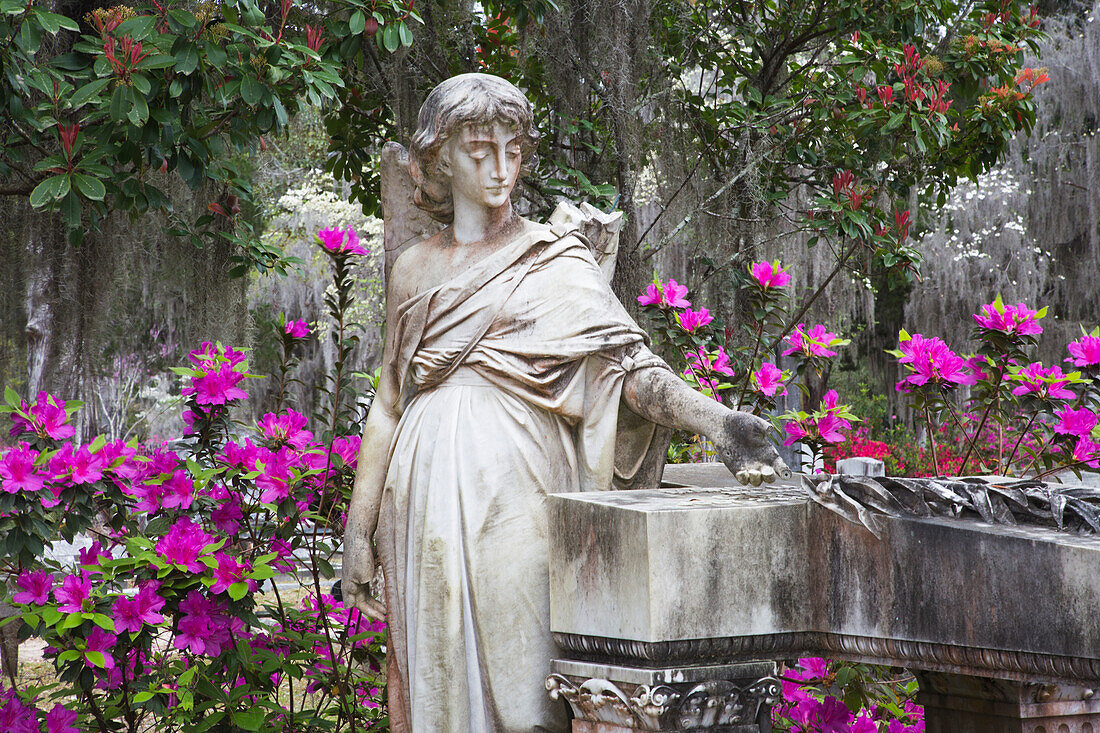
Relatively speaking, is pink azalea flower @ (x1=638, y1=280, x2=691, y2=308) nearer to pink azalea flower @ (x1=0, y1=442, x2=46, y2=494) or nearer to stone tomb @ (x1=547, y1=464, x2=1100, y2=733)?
stone tomb @ (x1=547, y1=464, x2=1100, y2=733)

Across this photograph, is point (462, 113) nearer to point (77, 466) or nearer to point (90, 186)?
point (90, 186)

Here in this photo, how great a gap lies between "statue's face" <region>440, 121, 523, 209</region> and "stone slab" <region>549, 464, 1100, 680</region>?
97 centimetres

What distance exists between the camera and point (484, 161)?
2.82 meters

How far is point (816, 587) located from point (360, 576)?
4.20 ft

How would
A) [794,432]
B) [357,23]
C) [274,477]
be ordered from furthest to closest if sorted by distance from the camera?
[357,23] → [794,432] → [274,477]

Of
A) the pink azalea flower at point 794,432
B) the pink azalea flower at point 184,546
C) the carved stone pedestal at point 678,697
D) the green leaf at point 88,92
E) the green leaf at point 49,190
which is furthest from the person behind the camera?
the pink azalea flower at point 794,432

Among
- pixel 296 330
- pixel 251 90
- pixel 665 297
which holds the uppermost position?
pixel 251 90

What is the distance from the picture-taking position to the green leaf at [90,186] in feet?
11.1

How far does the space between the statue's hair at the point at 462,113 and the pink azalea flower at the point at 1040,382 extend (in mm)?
1837

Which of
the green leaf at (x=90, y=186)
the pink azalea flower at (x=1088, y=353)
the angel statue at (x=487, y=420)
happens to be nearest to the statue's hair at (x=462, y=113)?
the angel statue at (x=487, y=420)

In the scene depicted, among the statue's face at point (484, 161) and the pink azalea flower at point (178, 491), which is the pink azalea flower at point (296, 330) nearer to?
the pink azalea flower at point (178, 491)

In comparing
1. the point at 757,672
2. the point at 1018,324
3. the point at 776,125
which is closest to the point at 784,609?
the point at 757,672

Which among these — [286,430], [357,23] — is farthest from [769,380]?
[357,23]

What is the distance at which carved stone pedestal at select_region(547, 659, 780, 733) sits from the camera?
2.07 meters
